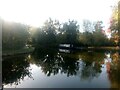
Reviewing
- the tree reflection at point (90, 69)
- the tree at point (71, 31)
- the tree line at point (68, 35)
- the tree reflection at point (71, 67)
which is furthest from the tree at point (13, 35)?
the tree at point (71, 31)

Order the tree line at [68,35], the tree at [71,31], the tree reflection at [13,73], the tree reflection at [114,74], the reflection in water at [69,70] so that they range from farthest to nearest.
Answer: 1. the tree at [71,31]
2. the tree line at [68,35]
3. the reflection in water at [69,70]
4. the tree reflection at [13,73]
5. the tree reflection at [114,74]

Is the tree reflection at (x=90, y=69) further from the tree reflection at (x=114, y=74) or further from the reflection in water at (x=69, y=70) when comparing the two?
the tree reflection at (x=114, y=74)

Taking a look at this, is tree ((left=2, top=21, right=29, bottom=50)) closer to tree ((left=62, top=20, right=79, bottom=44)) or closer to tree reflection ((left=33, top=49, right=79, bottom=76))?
tree reflection ((left=33, top=49, right=79, bottom=76))

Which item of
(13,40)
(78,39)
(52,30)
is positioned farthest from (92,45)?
(13,40)

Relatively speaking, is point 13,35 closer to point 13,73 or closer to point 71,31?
point 13,73

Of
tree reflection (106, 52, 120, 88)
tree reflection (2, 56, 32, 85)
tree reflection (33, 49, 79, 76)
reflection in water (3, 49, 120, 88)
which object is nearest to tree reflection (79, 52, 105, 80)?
reflection in water (3, 49, 120, 88)

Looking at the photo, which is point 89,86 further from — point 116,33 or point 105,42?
point 105,42

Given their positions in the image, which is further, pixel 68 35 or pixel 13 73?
pixel 68 35

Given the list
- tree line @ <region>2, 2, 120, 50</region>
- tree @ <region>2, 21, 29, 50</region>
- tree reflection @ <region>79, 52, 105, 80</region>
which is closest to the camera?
tree reflection @ <region>79, 52, 105, 80</region>

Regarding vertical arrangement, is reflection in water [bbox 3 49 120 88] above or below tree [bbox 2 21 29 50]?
below

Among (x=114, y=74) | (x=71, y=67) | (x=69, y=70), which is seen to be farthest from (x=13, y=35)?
(x=114, y=74)

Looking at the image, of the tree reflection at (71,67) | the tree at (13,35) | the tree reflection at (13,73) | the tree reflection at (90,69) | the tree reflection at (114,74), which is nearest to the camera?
the tree reflection at (114,74)

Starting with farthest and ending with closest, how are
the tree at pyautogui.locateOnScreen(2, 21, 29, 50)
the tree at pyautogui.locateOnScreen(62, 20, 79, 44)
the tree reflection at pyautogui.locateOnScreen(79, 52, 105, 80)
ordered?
1. the tree at pyautogui.locateOnScreen(62, 20, 79, 44)
2. the tree at pyautogui.locateOnScreen(2, 21, 29, 50)
3. the tree reflection at pyautogui.locateOnScreen(79, 52, 105, 80)

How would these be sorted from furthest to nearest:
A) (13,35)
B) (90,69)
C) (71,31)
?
(71,31)
(13,35)
(90,69)
